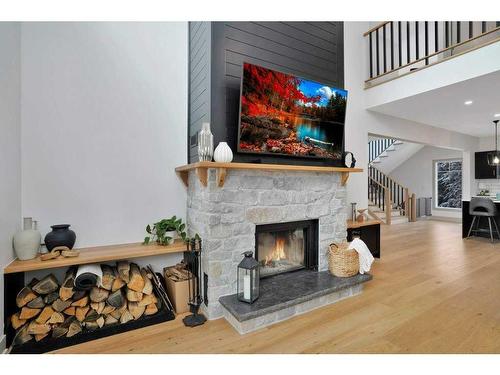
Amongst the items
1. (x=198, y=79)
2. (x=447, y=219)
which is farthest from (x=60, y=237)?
(x=447, y=219)

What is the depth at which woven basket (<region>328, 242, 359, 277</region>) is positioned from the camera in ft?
8.64

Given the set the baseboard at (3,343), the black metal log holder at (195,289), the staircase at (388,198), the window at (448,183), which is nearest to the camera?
the baseboard at (3,343)

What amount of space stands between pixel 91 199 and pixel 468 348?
321 centimetres

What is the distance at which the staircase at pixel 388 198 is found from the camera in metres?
7.28

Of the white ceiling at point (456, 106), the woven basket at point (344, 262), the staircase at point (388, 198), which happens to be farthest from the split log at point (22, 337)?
the staircase at point (388, 198)

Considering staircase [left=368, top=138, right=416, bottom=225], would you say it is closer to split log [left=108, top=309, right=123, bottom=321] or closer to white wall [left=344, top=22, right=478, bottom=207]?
white wall [left=344, top=22, right=478, bottom=207]

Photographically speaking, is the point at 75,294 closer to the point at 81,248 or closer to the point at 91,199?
the point at 81,248

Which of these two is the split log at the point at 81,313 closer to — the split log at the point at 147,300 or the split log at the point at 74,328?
the split log at the point at 74,328

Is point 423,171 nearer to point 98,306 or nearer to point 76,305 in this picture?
point 98,306

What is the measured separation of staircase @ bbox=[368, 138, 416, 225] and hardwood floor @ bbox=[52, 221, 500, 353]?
14.2 ft

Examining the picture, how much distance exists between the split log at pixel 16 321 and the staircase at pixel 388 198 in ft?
24.0

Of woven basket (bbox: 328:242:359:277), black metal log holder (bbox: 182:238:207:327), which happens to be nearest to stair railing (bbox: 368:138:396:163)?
woven basket (bbox: 328:242:359:277)
